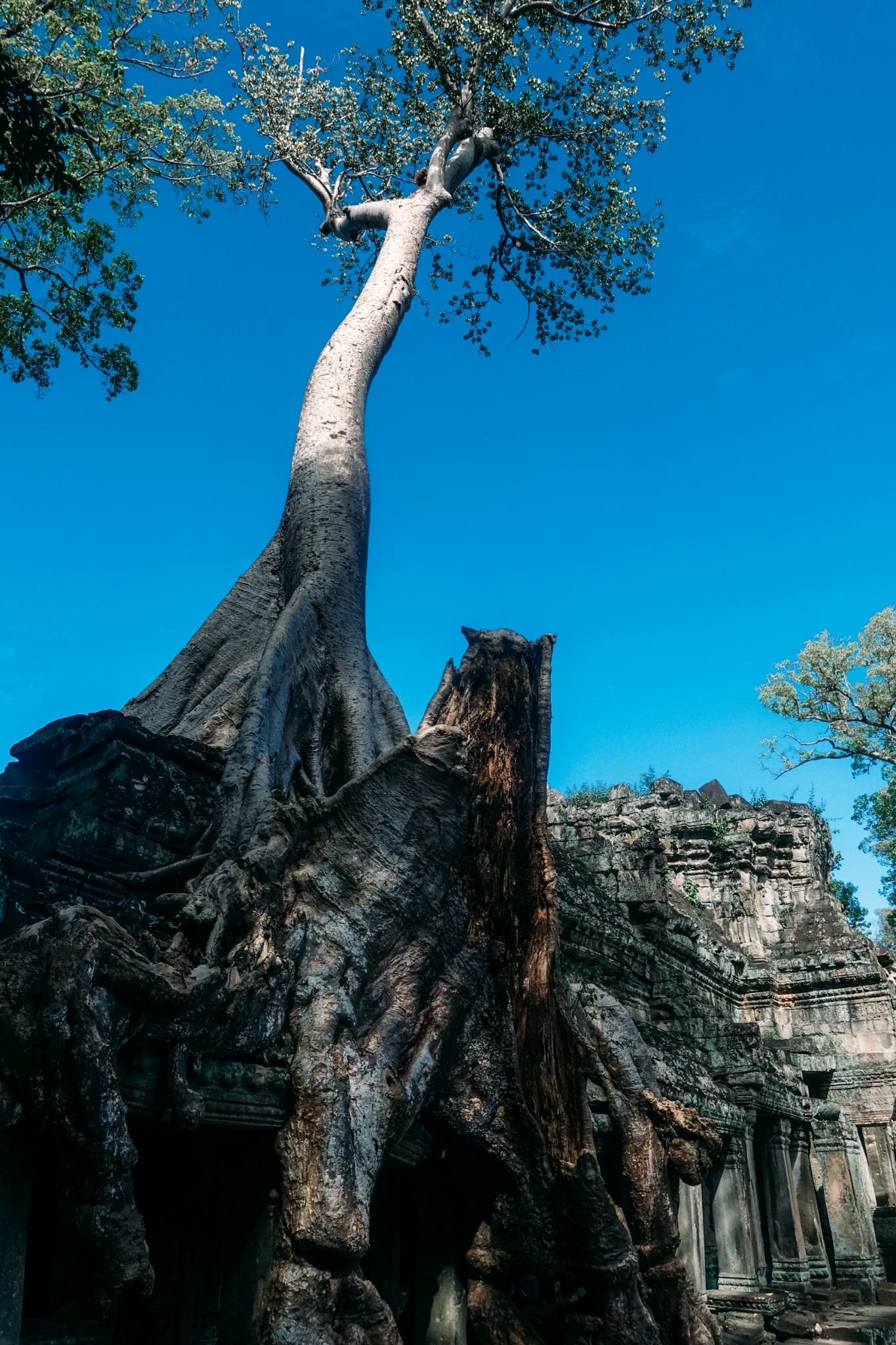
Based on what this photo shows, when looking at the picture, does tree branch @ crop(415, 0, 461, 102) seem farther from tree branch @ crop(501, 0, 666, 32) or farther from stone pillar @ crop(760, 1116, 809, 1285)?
stone pillar @ crop(760, 1116, 809, 1285)

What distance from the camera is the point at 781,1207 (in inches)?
Result: 323

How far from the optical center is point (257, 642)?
6969 millimetres

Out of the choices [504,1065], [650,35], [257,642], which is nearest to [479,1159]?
[504,1065]

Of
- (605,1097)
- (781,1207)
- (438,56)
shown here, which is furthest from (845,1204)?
(438,56)

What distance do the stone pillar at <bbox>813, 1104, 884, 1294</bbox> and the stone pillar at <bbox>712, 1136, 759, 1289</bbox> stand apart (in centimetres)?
205

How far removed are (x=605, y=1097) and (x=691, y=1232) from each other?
203cm

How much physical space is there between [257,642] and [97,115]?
5.31 m

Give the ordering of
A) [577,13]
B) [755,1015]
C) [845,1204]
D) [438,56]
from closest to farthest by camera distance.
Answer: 1. [845,1204]
2. [438,56]
3. [577,13]
4. [755,1015]

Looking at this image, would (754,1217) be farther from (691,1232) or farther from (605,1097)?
(605,1097)

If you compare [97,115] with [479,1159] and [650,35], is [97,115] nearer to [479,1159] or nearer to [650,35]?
[650,35]

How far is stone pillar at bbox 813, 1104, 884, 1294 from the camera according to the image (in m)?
9.00

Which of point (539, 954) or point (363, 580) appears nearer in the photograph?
point (539, 954)

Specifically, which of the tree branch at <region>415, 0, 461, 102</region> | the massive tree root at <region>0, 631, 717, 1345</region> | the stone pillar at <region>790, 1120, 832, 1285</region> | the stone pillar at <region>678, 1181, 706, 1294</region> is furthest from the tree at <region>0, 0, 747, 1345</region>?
the tree branch at <region>415, 0, 461, 102</region>

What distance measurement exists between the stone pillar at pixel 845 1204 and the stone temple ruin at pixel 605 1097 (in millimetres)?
23
